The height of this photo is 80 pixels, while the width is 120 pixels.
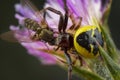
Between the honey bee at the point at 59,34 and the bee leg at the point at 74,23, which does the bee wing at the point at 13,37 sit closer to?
the honey bee at the point at 59,34

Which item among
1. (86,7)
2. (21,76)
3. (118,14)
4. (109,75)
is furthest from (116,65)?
(21,76)

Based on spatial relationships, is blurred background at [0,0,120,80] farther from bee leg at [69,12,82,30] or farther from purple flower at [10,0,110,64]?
bee leg at [69,12,82,30]

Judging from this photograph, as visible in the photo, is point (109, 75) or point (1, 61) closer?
point (109, 75)

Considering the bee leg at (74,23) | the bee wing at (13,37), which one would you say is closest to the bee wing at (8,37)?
the bee wing at (13,37)

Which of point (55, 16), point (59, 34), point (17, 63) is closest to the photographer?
point (59, 34)

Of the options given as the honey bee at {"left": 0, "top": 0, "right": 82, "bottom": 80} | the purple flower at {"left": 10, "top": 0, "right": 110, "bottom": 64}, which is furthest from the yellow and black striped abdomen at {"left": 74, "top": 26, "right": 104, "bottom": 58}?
the purple flower at {"left": 10, "top": 0, "right": 110, "bottom": 64}

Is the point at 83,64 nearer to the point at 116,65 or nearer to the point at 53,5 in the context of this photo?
the point at 116,65

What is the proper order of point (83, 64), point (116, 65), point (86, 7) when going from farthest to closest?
point (86, 7), point (83, 64), point (116, 65)

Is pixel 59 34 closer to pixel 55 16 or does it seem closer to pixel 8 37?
pixel 8 37

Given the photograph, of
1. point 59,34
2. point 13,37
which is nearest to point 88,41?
point 59,34
